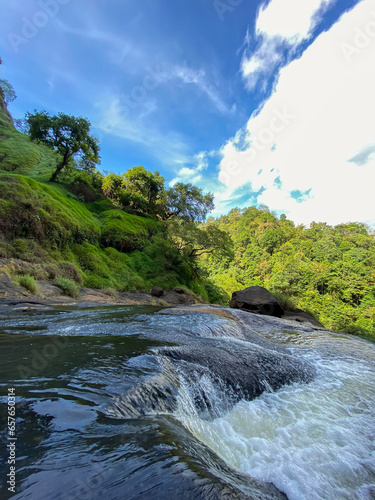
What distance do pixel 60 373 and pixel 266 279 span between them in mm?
61405

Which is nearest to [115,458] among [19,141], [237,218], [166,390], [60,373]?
[166,390]

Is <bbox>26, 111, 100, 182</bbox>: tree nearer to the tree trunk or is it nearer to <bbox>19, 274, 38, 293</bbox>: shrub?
the tree trunk

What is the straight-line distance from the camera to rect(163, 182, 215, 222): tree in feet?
117

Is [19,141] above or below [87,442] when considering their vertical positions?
above

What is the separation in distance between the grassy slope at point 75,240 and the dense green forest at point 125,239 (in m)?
0.07

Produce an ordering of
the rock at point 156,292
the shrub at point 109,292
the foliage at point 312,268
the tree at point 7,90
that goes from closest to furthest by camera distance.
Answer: the shrub at point 109,292 < the rock at point 156,292 < the foliage at point 312,268 < the tree at point 7,90

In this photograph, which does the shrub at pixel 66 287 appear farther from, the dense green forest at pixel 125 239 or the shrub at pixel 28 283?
the shrub at pixel 28 283

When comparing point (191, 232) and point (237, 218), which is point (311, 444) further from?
point (237, 218)

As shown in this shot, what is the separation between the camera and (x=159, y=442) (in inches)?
73.3

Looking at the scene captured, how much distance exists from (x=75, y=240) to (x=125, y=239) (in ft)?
20.1

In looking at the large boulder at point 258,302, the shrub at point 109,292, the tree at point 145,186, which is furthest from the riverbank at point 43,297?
the tree at point 145,186

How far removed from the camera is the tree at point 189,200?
3558 cm

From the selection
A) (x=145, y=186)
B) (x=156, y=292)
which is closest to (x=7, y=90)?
(x=145, y=186)

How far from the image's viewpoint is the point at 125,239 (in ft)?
78.6
